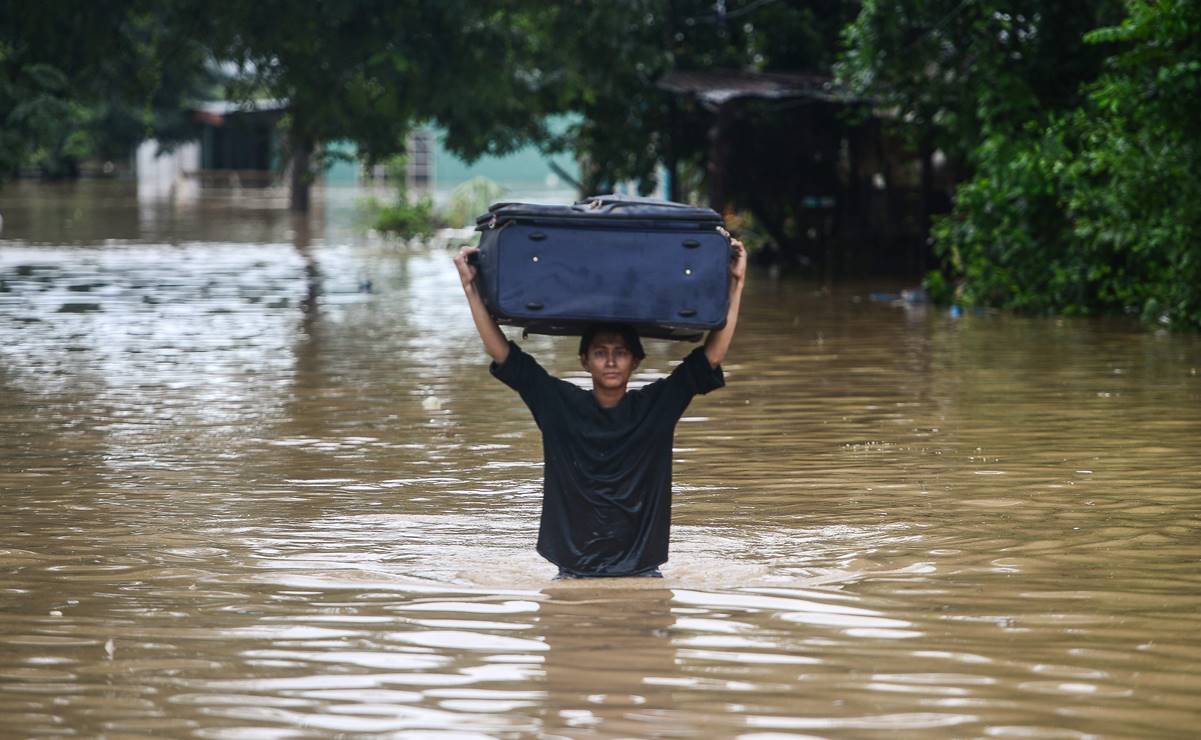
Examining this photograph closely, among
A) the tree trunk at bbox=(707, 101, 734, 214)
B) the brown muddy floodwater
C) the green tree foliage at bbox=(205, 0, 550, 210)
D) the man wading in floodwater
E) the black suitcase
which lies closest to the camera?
the brown muddy floodwater

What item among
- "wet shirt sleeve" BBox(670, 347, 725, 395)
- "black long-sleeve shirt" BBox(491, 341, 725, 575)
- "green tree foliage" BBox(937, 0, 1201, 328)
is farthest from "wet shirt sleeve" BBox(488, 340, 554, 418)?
"green tree foliage" BBox(937, 0, 1201, 328)

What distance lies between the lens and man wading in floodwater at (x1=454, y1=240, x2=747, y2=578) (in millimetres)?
6684

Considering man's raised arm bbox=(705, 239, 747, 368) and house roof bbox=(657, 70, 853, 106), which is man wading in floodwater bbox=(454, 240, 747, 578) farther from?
house roof bbox=(657, 70, 853, 106)

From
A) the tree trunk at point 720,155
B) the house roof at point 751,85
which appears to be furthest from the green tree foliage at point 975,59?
the tree trunk at point 720,155

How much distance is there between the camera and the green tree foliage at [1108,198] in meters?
16.7

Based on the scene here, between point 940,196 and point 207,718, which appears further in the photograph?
point 940,196

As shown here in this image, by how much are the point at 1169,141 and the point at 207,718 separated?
13.7 m

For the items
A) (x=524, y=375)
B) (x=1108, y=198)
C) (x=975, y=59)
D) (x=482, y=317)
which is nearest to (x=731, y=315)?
(x=524, y=375)

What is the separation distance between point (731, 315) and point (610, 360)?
45cm

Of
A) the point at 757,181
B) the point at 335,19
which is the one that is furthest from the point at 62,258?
the point at 757,181

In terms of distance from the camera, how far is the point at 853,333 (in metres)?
17.5

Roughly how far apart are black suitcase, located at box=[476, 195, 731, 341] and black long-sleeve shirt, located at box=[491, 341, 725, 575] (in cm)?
23

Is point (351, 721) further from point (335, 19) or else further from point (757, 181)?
point (757, 181)

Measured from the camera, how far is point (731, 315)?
6621 mm
